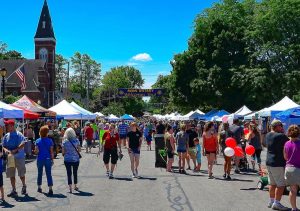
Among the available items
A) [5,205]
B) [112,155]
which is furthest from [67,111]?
[5,205]

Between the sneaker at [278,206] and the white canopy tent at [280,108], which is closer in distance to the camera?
the sneaker at [278,206]

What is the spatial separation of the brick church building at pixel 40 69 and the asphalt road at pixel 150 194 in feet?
221

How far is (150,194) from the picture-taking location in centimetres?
1171

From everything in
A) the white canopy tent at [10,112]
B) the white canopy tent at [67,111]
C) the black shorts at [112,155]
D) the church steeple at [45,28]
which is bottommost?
the black shorts at [112,155]

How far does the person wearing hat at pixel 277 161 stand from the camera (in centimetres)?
954

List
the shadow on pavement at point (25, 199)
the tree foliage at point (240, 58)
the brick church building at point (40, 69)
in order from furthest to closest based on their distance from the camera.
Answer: the brick church building at point (40, 69) < the tree foliage at point (240, 58) < the shadow on pavement at point (25, 199)

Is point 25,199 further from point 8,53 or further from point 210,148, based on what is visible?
point 8,53

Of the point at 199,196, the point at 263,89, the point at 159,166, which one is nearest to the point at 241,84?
the point at 263,89

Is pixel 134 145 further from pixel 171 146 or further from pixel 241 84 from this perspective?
pixel 241 84

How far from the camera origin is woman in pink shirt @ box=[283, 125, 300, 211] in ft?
29.4

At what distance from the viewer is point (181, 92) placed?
5447 centimetres

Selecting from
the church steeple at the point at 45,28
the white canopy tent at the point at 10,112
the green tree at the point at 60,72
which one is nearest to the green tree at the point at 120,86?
the green tree at the point at 60,72

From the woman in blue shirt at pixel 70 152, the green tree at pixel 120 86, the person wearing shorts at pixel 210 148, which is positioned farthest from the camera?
the green tree at pixel 120 86

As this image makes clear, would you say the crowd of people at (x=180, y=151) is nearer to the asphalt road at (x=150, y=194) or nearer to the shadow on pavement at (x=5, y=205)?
the shadow on pavement at (x=5, y=205)
